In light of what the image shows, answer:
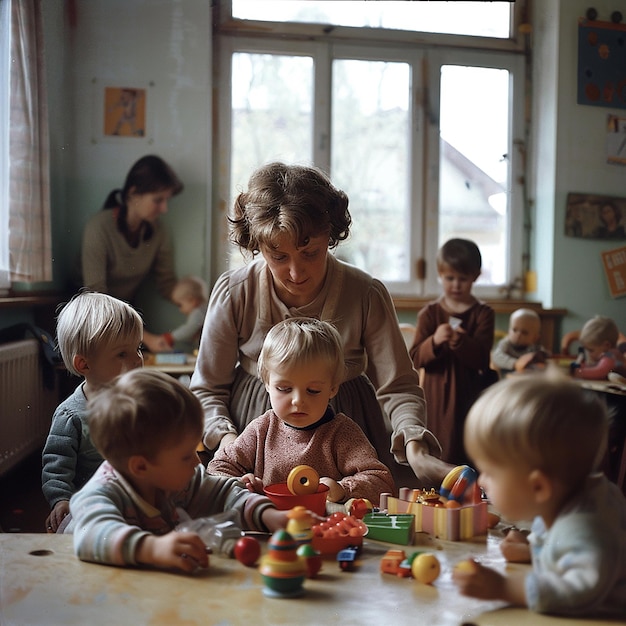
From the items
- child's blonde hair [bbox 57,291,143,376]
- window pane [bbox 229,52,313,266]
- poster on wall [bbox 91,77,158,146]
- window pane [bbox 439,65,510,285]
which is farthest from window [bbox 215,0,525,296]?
window pane [bbox 229,52,313,266]

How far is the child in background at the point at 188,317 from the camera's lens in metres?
0.90

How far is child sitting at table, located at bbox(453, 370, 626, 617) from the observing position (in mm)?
423

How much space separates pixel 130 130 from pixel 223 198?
156 millimetres

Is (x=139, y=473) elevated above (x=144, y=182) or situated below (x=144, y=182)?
below

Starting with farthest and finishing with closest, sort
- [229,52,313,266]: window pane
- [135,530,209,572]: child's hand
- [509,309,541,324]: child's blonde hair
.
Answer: [229,52,313,266]: window pane, [509,309,541,324]: child's blonde hair, [135,530,209,572]: child's hand

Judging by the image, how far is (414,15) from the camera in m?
0.90

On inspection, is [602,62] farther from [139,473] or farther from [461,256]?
[461,256]

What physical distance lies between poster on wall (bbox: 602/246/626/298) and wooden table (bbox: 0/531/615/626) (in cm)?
36

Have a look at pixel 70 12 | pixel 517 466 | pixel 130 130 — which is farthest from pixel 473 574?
pixel 130 130

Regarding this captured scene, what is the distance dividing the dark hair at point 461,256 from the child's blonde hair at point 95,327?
0.69 m

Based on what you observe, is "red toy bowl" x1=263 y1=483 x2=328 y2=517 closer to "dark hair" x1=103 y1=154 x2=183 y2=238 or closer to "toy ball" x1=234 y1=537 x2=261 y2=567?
"toy ball" x1=234 y1=537 x2=261 y2=567

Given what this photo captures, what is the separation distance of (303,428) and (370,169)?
4.66ft

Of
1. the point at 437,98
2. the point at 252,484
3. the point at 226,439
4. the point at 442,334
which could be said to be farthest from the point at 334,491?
the point at 442,334

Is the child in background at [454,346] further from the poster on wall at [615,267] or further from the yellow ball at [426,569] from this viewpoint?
the yellow ball at [426,569]
